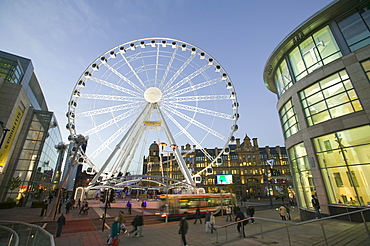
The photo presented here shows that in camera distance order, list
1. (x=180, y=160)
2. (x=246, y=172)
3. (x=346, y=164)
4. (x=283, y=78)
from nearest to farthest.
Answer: (x=346, y=164)
(x=283, y=78)
(x=180, y=160)
(x=246, y=172)

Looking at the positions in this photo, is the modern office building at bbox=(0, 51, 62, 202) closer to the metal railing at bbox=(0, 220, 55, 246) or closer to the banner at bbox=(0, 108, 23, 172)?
the banner at bbox=(0, 108, 23, 172)

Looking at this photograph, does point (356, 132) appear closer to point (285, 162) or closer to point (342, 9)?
point (342, 9)

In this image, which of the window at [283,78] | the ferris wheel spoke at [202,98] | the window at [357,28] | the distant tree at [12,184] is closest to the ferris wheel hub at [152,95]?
the ferris wheel spoke at [202,98]

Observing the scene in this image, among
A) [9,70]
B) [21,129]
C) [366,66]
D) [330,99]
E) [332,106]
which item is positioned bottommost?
[332,106]

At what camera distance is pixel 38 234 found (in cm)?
697

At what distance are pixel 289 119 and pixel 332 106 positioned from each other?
496cm

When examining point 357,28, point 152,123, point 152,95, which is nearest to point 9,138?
point 152,123

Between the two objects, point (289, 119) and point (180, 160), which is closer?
point (289, 119)

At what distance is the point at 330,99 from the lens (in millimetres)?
15156

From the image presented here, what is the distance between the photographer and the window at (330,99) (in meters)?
14.0

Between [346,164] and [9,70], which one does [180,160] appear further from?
[9,70]

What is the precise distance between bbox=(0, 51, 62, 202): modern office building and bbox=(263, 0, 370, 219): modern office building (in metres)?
37.2

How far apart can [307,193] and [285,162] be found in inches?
2862

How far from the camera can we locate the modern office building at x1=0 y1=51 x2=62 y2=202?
28625mm
